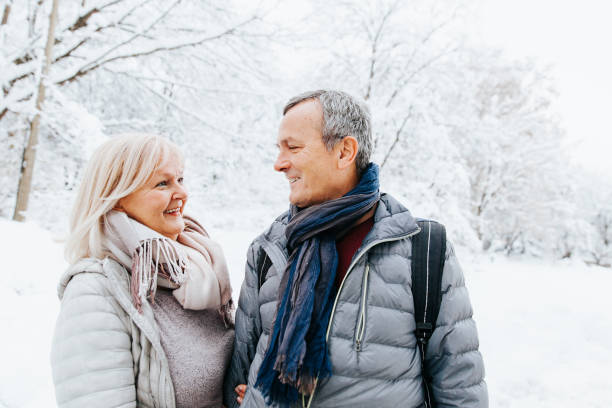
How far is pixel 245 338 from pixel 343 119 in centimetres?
102

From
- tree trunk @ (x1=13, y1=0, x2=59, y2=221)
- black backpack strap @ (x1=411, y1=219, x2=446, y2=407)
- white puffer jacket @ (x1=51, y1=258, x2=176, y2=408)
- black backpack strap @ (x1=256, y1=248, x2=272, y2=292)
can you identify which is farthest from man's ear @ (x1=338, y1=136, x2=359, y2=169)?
tree trunk @ (x1=13, y1=0, x2=59, y2=221)

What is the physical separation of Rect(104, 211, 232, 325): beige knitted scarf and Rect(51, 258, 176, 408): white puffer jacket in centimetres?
6

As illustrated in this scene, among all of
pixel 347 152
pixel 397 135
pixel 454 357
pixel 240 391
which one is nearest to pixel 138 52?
pixel 397 135

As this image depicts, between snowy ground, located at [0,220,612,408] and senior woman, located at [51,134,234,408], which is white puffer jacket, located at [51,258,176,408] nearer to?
senior woman, located at [51,134,234,408]

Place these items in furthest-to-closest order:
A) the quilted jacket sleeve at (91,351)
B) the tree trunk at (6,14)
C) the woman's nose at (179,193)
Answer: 1. the tree trunk at (6,14)
2. the woman's nose at (179,193)
3. the quilted jacket sleeve at (91,351)

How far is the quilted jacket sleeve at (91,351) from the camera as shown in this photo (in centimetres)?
106

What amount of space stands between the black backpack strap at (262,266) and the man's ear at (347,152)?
521mm

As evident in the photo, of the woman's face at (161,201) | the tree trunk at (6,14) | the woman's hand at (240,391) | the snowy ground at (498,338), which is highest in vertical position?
the tree trunk at (6,14)

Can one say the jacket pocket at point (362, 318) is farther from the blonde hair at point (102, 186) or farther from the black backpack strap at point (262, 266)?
the blonde hair at point (102, 186)

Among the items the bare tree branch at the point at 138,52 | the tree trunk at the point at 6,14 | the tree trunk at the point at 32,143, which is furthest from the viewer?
the tree trunk at the point at 6,14

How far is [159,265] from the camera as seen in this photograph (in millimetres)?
1311

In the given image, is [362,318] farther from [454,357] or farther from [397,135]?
[397,135]

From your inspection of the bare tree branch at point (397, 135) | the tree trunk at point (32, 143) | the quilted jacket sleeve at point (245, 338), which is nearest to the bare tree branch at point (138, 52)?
the tree trunk at point (32, 143)

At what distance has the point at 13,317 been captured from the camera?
3.32 m
